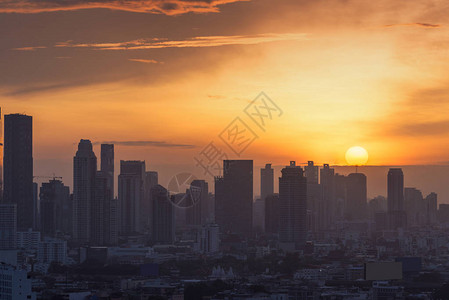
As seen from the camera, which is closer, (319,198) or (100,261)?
(100,261)

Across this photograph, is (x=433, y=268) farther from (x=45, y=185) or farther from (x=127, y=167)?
(x=127, y=167)

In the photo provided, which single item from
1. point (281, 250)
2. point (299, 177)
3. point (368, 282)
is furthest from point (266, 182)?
point (368, 282)

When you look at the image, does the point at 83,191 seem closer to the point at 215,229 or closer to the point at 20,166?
the point at 20,166

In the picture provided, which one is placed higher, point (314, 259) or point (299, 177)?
point (299, 177)

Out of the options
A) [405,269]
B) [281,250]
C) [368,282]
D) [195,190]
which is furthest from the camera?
[195,190]

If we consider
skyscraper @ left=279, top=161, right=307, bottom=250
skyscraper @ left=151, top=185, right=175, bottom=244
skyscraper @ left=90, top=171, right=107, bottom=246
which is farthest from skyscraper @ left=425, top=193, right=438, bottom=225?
skyscraper @ left=90, top=171, right=107, bottom=246

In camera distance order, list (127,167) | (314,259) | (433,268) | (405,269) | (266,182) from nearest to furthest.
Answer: (405,269) → (433,268) → (314,259) → (127,167) → (266,182)

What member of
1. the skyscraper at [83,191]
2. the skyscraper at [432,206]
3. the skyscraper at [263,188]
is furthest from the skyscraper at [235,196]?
the skyscraper at [432,206]
